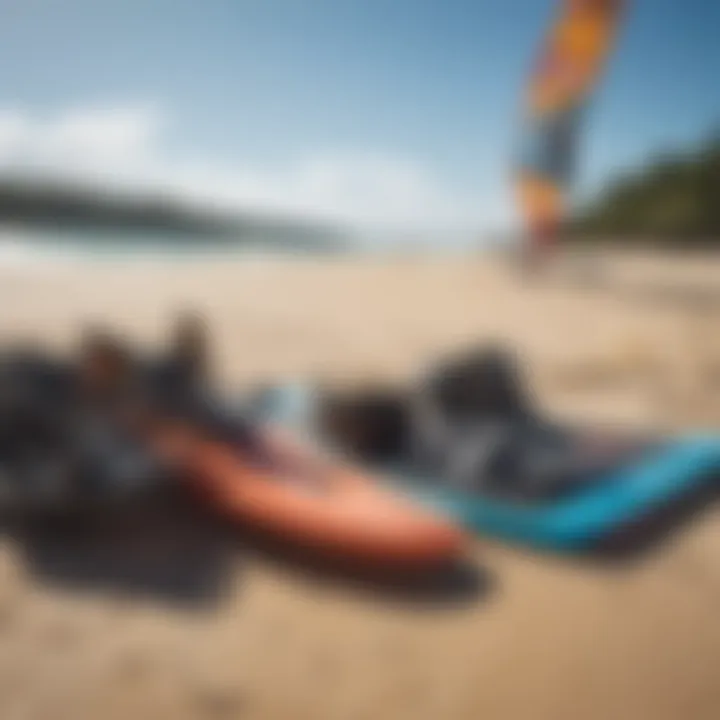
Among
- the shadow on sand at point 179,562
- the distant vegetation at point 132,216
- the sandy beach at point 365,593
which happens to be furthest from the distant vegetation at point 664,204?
the shadow on sand at point 179,562

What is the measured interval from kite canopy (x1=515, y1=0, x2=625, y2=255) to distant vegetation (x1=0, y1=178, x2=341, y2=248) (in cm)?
27

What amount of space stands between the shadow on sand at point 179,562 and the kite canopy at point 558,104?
47 centimetres

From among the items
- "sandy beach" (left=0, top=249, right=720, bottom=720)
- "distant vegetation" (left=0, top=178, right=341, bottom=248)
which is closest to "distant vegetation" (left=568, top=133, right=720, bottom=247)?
"sandy beach" (left=0, top=249, right=720, bottom=720)

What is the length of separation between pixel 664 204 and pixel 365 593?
2.10 ft

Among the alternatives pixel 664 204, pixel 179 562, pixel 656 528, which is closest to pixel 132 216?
pixel 179 562

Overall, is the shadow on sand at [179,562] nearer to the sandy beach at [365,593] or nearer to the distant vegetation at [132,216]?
the sandy beach at [365,593]

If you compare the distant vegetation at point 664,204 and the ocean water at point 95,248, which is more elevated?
the distant vegetation at point 664,204

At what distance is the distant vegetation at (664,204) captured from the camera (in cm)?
111

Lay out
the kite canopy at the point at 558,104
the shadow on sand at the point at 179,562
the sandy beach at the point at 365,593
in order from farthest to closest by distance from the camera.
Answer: the kite canopy at the point at 558,104
the shadow on sand at the point at 179,562
the sandy beach at the point at 365,593

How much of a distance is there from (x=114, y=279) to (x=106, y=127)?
0.17 m

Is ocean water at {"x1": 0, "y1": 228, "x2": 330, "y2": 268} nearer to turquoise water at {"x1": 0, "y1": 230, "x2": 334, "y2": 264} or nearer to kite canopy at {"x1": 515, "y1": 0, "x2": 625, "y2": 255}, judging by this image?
turquoise water at {"x1": 0, "y1": 230, "x2": 334, "y2": 264}

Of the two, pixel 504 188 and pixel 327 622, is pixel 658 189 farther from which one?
pixel 327 622

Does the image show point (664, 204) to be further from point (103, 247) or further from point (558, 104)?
point (103, 247)

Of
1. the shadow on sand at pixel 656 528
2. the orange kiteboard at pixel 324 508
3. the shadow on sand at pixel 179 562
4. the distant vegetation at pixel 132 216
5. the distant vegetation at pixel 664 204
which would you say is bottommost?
the shadow on sand at pixel 179 562
